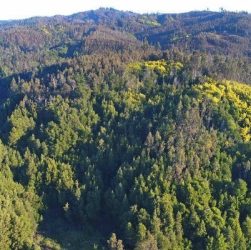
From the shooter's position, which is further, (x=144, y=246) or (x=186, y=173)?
(x=186, y=173)

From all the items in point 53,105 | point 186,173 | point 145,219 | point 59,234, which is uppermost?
point 53,105

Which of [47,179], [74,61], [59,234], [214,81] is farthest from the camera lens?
[74,61]

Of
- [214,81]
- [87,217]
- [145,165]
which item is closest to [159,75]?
[214,81]

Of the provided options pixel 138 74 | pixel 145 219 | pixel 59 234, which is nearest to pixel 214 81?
pixel 138 74

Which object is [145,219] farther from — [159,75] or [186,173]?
[159,75]

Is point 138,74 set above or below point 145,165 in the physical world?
above

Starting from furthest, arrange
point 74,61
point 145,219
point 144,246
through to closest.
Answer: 1. point 74,61
2. point 145,219
3. point 144,246
